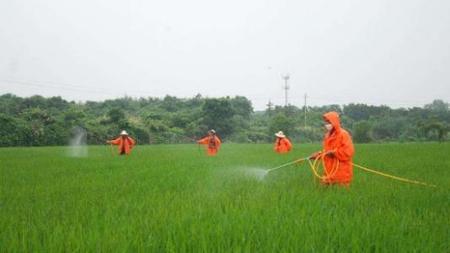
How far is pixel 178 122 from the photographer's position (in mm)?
45875

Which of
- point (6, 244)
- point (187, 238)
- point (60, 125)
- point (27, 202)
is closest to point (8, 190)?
point (27, 202)

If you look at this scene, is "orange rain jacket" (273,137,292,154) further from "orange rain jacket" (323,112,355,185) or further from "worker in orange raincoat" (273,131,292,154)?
"orange rain jacket" (323,112,355,185)

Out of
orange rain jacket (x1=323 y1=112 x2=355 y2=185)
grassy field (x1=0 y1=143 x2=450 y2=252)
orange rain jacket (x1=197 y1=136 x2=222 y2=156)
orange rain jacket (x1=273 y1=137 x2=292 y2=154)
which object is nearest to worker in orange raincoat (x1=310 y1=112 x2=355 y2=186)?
orange rain jacket (x1=323 y1=112 x2=355 y2=185)

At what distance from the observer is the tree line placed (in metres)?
30.3

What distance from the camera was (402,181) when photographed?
7.02 meters

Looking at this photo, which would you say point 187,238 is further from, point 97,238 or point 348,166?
point 348,166

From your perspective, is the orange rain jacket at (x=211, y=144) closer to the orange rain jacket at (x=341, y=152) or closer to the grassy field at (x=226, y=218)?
the grassy field at (x=226, y=218)

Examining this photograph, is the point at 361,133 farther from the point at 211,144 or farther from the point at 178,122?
the point at 211,144

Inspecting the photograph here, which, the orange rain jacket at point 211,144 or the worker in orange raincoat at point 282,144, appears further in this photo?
the worker in orange raincoat at point 282,144

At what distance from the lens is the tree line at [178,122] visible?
1195 inches

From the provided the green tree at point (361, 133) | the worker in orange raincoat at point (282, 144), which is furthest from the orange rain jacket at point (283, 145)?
the green tree at point (361, 133)

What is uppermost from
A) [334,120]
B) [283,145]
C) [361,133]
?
[361,133]

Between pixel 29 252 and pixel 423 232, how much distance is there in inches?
106

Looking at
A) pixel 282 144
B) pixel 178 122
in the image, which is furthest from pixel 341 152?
pixel 178 122
